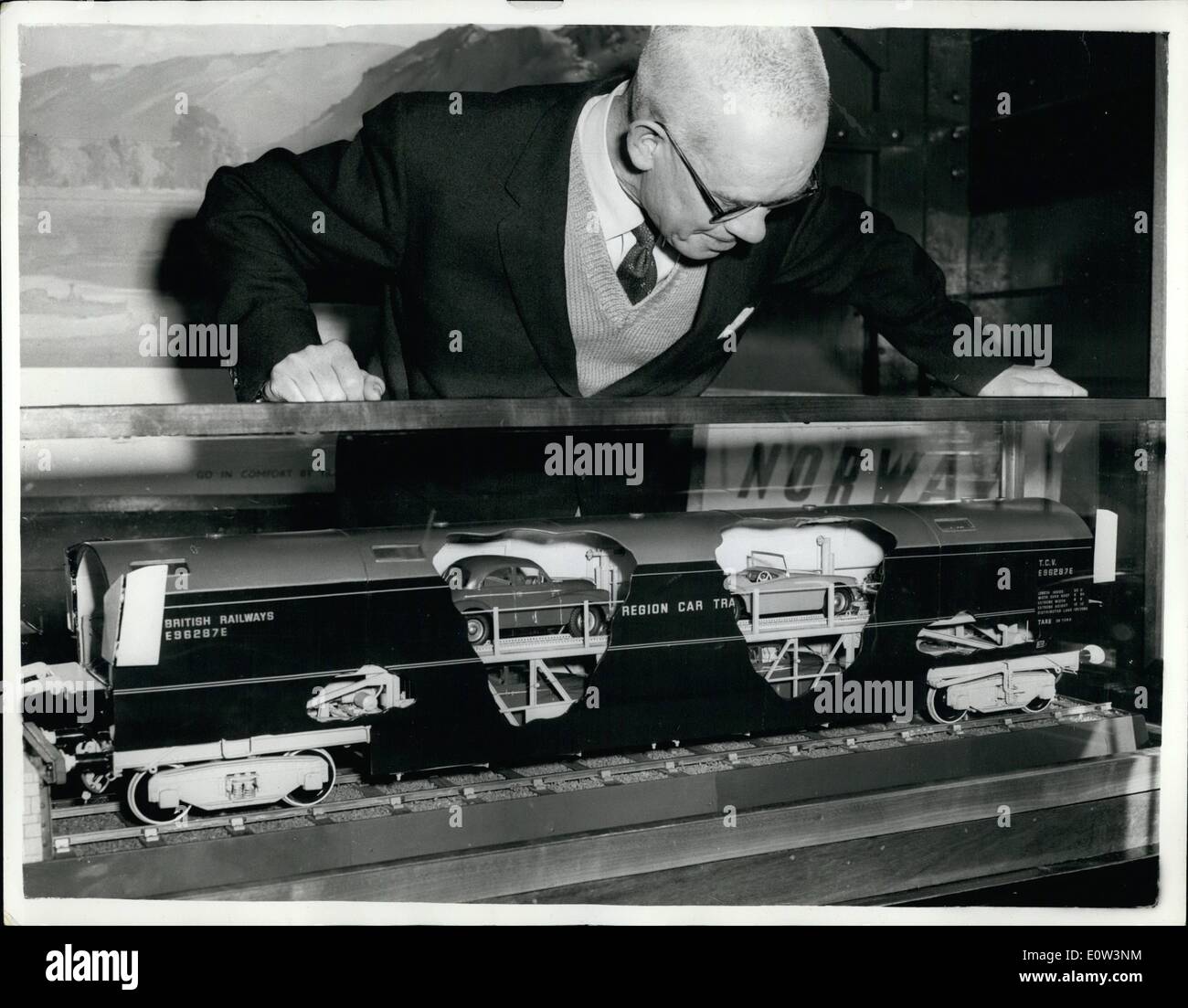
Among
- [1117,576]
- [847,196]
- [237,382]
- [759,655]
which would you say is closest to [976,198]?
[847,196]

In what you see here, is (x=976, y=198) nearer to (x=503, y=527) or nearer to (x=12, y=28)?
(x=503, y=527)

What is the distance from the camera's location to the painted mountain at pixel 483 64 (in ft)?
6.79

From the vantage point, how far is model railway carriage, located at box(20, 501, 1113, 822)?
132cm

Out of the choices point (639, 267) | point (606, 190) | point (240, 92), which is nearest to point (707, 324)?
point (639, 267)

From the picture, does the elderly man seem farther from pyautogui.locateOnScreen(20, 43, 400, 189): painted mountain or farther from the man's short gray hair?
pyautogui.locateOnScreen(20, 43, 400, 189): painted mountain

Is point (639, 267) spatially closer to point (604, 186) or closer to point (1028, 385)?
point (604, 186)

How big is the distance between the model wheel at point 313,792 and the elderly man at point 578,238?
1.37 ft

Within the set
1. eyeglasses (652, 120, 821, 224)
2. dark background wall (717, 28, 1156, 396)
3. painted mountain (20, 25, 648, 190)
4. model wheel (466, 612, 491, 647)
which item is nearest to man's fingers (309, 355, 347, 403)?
model wheel (466, 612, 491, 647)

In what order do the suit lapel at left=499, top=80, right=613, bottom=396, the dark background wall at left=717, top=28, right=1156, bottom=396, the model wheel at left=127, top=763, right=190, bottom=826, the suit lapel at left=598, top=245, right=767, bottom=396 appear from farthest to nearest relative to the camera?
the dark background wall at left=717, top=28, right=1156, bottom=396, the suit lapel at left=598, top=245, right=767, bottom=396, the suit lapel at left=499, top=80, right=613, bottom=396, the model wheel at left=127, top=763, right=190, bottom=826

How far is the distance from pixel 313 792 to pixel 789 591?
69cm

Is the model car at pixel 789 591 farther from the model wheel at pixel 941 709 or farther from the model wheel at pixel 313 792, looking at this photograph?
the model wheel at pixel 313 792

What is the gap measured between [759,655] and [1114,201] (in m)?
1.23

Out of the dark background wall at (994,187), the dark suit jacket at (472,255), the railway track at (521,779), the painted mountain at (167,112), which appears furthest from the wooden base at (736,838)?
the painted mountain at (167,112)

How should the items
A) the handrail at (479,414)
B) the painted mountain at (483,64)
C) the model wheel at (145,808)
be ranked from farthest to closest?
the painted mountain at (483,64) < the model wheel at (145,808) < the handrail at (479,414)
